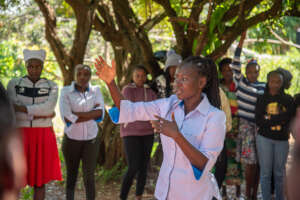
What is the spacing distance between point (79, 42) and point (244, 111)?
2.75 m

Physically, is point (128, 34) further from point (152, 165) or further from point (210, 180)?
point (210, 180)

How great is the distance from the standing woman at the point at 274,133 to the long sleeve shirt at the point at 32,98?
273 centimetres

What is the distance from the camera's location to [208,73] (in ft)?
10.0

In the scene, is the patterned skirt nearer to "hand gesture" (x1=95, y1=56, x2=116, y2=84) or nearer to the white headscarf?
the white headscarf

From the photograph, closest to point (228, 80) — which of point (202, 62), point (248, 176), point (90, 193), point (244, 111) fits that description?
point (244, 111)

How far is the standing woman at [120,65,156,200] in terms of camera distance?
5.70m

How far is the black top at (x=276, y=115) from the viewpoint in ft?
17.9

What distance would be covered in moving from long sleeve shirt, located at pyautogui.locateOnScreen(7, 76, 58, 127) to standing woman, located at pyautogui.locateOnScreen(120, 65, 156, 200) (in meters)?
1.15

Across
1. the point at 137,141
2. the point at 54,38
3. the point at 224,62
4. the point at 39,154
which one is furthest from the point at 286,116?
the point at 54,38

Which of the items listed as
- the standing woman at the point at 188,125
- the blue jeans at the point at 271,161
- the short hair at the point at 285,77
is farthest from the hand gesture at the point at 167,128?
the short hair at the point at 285,77

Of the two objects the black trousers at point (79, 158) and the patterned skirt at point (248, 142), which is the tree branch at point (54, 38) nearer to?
the black trousers at point (79, 158)

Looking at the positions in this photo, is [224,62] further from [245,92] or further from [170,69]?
[170,69]

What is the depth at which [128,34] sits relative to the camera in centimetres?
719

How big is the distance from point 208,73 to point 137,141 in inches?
114
